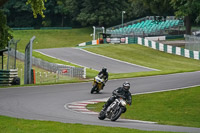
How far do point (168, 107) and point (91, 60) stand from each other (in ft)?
97.8

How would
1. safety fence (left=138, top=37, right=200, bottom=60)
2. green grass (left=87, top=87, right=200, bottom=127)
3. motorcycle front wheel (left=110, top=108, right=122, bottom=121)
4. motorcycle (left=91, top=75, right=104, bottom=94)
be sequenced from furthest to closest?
safety fence (left=138, top=37, right=200, bottom=60), motorcycle (left=91, top=75, right=104, bottom=94), green grass (left=87, top=87, right=200, bottom=127), motorcycle front wheel (left=110, top=108, right=122, bottom=121)

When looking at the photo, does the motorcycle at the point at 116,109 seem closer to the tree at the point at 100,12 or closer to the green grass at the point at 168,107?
the green grass at the point at 168,107

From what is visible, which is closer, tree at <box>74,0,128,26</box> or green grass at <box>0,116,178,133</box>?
green grass at <box>0,116,178,133</box>

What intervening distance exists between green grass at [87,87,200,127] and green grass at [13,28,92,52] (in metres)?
60.7

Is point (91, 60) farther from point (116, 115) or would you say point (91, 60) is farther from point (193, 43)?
point (116, 115)

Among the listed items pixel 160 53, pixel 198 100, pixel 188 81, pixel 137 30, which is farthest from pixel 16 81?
pixel 137 30

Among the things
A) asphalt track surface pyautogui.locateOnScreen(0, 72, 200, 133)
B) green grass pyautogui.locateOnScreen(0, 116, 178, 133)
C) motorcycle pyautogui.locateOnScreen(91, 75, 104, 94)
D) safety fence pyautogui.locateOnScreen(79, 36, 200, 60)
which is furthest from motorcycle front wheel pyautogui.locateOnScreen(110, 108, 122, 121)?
safety fence pyautogui.locateOnScreen(79, 36, 200, 60)

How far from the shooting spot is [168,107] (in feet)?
68.0

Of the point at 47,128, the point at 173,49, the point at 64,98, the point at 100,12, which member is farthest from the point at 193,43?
the point at 47,128

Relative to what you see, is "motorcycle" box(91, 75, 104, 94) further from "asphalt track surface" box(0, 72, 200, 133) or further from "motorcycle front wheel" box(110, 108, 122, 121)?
"motorcycle front wheel" box(110, 108, 122, 121)

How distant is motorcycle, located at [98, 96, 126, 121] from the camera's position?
53.1 feet

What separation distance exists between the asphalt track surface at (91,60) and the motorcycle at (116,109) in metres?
26.2

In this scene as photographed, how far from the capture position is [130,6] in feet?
324

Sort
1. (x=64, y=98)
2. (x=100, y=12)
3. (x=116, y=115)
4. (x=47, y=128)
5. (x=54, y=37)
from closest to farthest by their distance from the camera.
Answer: (x=47, y=128) → (x=116, y=115) → (x=64, y=98) → (x=54, y=37) → (x=100, y=12)
